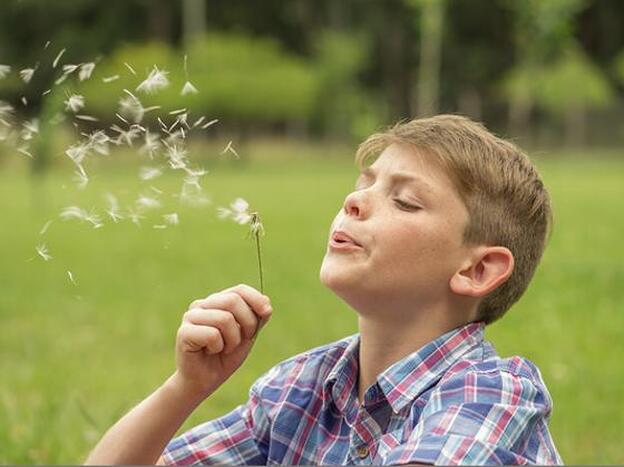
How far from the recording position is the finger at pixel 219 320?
194cm

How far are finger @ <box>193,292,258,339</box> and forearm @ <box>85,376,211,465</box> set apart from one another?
0.17m

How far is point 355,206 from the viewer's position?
2055 millimetres

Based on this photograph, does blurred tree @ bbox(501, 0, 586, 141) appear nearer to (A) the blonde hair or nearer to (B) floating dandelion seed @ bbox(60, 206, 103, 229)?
(A) the blonde hair

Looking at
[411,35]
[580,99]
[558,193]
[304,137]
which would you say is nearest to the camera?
[558,193]

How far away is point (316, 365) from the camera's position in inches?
88.4

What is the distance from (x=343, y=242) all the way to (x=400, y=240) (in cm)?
10

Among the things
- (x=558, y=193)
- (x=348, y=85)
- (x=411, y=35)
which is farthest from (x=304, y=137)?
(x=558, y=193)

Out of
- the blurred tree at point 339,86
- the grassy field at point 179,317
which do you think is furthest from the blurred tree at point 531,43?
the grassy field at point 179,317

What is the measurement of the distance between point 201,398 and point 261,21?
46.8 metres

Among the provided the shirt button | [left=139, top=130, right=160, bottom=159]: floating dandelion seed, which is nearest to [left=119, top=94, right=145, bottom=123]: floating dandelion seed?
[left=139, top=130, right=160, bottom=159]: floating dandelion seed

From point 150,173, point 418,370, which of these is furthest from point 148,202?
point 418,370

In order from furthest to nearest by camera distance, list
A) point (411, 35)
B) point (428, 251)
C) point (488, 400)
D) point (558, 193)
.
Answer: point (411, 35)
point (558, 193)
point (428, 251)
point (488, 400)

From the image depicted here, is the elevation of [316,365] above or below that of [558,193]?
above

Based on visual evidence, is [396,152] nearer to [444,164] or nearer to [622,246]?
[444,164]
